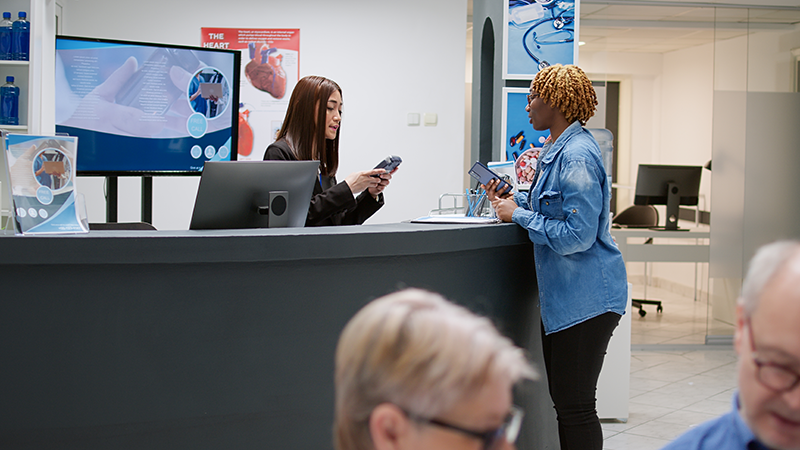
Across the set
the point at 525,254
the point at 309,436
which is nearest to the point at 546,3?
the point at 525,254

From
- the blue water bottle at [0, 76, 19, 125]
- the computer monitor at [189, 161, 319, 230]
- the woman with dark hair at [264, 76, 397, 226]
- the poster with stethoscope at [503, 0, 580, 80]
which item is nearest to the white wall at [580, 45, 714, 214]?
the poster with stethoscope at [503, 0, 580, 80]

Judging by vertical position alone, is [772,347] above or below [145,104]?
below

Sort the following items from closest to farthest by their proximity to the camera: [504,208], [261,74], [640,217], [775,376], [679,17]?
1. [775,376]
2. [504,208]
3. [261,74]
4. [679,17]
5. [640,217]

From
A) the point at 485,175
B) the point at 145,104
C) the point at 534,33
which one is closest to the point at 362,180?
the point at 485,175

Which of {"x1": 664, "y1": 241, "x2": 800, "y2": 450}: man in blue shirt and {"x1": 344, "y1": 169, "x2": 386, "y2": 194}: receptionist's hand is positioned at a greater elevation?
{"x1": 344, "y1": 169, "x2": 386, "y2": 194}: receptionist's hand

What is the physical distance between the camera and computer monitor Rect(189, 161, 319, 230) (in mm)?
2018

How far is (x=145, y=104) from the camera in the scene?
305cm

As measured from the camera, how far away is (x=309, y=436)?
2.04m

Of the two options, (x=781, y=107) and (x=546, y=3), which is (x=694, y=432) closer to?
(x=546, y=3)

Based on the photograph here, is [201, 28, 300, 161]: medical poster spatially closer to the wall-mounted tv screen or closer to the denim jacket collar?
the wall-mounted tv screen

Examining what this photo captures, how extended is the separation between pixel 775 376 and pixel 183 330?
1.50 m

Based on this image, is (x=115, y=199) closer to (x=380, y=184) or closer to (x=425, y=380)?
(x=380, y=184)

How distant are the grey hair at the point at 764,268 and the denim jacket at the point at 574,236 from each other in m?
1.26

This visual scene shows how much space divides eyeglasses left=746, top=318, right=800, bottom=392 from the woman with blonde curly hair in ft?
4.31
